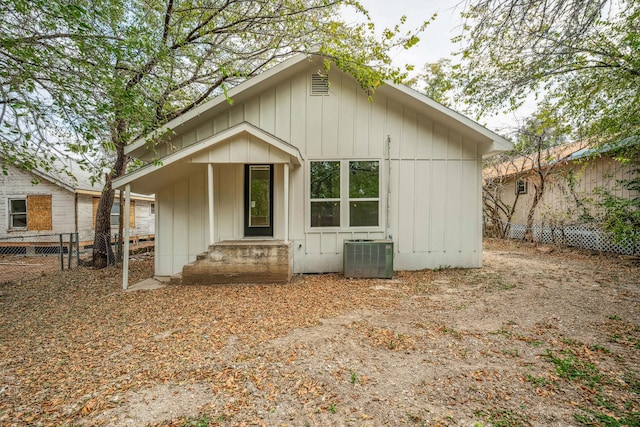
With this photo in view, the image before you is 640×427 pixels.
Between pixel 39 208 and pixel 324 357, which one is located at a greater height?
pixel 39 208

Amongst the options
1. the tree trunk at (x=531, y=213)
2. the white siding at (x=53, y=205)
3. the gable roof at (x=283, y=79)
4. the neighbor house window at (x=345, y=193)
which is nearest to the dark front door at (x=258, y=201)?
the neighbor house window at (x=345, y=193)

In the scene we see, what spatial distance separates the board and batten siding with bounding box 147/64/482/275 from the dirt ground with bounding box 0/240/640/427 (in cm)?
173

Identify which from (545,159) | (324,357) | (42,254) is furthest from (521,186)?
(42,254)

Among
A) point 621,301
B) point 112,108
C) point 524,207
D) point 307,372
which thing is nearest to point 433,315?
point 307,372

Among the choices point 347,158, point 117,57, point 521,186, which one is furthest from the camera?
point 521,186

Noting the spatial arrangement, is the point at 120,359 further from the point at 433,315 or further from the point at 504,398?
the point at 433,315

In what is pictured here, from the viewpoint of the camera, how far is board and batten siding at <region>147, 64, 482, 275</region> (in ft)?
23.9

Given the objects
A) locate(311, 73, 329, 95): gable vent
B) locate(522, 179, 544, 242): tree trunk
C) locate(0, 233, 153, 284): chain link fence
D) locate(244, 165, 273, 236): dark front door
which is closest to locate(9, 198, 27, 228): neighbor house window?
locate(0, 233, 153, 284): chain link fence

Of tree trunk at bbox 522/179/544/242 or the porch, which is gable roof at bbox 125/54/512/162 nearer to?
the porch

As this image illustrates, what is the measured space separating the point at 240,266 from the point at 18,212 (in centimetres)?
1344

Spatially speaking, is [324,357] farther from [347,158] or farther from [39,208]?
[39,208]

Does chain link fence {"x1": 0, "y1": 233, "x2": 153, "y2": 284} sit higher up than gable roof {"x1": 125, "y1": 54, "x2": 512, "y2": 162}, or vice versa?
gable roof {"x1": 125, "y1": 54, "x2": 512, "y2": 162}

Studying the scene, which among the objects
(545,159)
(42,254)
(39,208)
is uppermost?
(545,159)

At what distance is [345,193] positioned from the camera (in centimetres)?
749
